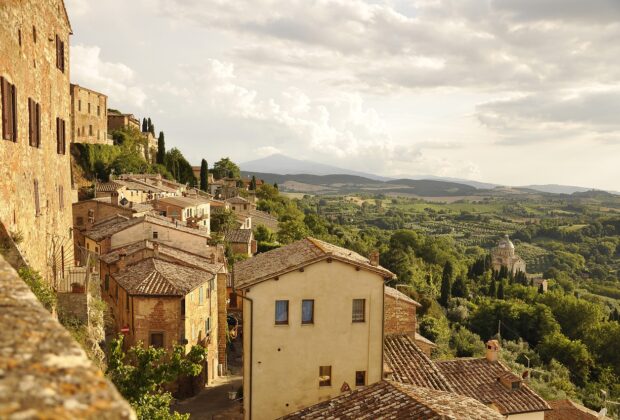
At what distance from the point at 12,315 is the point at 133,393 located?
9.79 metres

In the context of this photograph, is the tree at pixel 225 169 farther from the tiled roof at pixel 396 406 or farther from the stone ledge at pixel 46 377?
the stone ledge at pixel 46 377

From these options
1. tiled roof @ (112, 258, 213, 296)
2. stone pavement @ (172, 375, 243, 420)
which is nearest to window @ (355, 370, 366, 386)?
stone pavement @ (172, 375, 243, 420)

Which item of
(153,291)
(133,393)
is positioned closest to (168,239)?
(153,291)

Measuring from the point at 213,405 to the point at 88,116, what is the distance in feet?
206

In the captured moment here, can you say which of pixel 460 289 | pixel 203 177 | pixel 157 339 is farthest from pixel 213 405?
pixel 203 177

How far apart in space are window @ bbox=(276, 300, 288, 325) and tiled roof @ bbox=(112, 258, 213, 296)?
790cm

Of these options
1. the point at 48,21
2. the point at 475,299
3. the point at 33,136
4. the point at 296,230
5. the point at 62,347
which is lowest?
the point at 475,299

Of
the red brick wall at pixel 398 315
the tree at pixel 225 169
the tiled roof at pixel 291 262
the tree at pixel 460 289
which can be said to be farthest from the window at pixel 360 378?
the tree at pixel 225 169

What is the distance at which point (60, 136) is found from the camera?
20.2m

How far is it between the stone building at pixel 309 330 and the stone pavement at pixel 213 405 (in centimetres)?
394

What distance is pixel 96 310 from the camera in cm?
1850

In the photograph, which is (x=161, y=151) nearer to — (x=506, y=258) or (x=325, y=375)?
(x=325, y=375)

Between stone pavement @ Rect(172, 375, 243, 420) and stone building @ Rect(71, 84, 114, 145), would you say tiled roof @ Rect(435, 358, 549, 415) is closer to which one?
stone pavement @ Rect(172, 375, 243, 420)

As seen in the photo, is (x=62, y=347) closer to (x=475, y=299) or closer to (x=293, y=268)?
(x=293, y=268)
